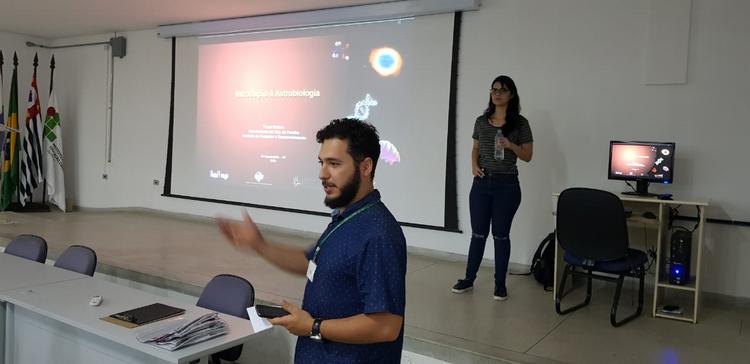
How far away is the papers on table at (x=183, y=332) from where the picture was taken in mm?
1927

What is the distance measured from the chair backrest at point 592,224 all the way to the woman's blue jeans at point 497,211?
0.35m

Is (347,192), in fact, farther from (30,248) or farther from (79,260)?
(30,248)

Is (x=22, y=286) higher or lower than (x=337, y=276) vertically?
lower

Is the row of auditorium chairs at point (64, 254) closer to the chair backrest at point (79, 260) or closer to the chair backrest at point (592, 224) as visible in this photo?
the chair backrest at point (79, 260)

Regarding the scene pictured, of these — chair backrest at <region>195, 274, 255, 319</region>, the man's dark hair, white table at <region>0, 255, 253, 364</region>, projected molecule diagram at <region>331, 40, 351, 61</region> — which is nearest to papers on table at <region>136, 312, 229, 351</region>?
white table at <region>0, 255, 253, 364</region>

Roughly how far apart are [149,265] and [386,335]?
3643 millimetres

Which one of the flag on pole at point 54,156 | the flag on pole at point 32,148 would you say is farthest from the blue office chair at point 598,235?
the flag on pole at point 32,148

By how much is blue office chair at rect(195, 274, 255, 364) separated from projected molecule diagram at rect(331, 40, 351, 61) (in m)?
3.54

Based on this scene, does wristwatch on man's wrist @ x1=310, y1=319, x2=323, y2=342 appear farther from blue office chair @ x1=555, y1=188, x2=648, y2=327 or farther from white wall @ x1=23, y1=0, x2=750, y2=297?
white wall @ x1=23, y1=0, x2=750, y2=297

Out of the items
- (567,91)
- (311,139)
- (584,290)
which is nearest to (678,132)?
(567,91)

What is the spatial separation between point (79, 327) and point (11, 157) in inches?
258

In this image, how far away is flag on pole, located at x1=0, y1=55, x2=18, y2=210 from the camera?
24.4ft

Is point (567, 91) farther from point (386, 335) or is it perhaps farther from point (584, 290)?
point (386, 335)

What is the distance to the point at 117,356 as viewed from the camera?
233cm
